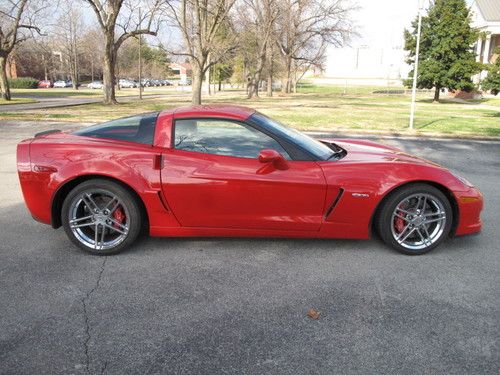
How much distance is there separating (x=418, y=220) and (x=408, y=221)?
89 mm

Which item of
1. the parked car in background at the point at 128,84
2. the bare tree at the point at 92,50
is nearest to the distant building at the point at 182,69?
the parked car in background at the point at 128,84

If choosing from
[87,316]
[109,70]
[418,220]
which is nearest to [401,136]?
[418,220]

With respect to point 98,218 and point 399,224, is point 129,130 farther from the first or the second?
point 399,224

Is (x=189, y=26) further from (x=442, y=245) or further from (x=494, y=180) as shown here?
(x=442, y=245)

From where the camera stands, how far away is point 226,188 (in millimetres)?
3721

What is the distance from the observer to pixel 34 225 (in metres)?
4.68

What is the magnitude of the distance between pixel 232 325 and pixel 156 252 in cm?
141

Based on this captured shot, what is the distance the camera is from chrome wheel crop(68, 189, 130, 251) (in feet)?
12.7

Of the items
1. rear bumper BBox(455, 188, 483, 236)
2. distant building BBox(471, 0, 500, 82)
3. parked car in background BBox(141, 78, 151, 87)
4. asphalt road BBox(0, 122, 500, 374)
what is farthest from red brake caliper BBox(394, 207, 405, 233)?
parked car in background BBox(141, 78, 151, 87)

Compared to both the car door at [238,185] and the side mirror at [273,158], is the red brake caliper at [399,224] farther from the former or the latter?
the side mirror at [273,158]

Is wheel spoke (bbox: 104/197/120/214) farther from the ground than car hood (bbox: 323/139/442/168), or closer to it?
closer to it

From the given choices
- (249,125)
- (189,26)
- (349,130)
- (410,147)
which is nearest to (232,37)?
(189,26)

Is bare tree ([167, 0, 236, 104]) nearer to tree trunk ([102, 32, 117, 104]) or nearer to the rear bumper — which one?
tree trunk ([102, 32, 117, 104])

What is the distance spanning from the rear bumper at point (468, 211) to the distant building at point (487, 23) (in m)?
42.4
